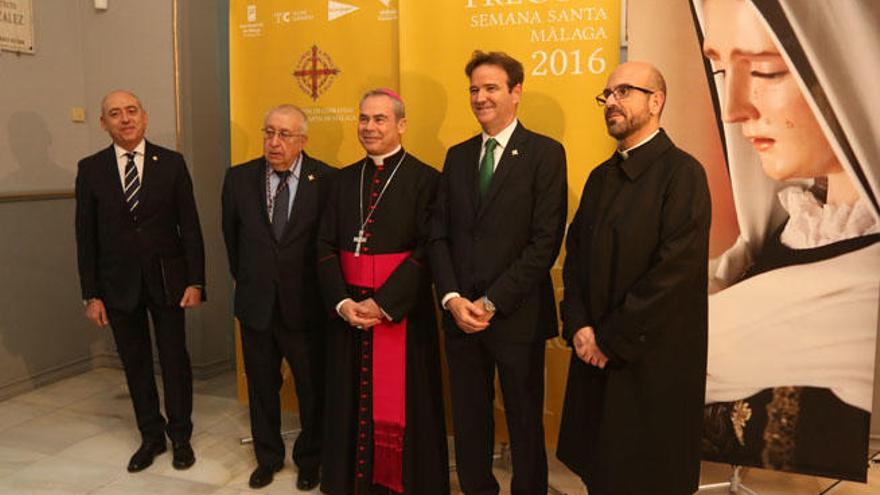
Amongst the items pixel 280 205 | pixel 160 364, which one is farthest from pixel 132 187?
pixel 160 364

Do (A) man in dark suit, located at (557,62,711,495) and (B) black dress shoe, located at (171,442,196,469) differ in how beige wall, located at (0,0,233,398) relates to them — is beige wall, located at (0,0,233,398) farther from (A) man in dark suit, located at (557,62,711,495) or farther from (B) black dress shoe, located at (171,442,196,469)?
(A) man in dark suit, located at (557,62,711,495)

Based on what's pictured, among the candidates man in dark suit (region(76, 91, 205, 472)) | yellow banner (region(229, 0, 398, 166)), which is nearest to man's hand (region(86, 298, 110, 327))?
man in dark suit (region(76, 91, 205, 472))

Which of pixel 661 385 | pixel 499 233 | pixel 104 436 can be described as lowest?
pixel 104 436

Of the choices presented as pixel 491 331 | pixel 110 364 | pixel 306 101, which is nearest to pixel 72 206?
pixel 110 364

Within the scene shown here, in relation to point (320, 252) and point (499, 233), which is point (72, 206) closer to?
point (320, 252)

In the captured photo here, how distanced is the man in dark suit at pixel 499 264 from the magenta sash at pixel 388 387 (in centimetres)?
22

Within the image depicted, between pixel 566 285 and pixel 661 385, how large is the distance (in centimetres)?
45

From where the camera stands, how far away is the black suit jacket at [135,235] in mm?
2975

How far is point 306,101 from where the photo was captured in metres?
3.45

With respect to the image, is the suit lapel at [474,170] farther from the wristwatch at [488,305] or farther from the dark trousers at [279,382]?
the dark trousers at [279,382]

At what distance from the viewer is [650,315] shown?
2041 mm

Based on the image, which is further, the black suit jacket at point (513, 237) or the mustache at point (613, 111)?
the black suit jacket at point (513, 237)

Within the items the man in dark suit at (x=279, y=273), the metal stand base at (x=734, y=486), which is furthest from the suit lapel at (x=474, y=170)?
the metal stand base at (x=734, y=486)

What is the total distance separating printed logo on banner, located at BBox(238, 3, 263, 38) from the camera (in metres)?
3.46
